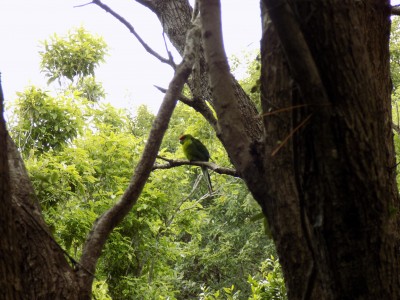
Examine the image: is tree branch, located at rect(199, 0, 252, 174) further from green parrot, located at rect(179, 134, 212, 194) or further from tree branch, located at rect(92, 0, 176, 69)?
green parrot, located at rect(179, 134, 212, 194)

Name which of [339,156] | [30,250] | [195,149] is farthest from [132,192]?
[195,149]

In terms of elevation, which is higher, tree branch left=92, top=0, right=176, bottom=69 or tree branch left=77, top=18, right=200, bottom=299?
tree branch left=92, top=0, right=176, bottom=69

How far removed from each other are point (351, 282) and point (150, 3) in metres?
2.20

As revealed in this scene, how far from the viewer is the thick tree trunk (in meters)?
0.88

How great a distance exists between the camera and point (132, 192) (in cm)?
139

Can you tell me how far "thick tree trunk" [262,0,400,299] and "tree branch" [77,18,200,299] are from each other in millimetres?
516

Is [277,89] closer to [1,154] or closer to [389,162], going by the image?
[389,162]

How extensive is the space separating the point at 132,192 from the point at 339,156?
0.68 meters

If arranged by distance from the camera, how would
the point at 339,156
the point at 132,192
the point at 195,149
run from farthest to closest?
1. the point at 195,149
2. the point at 132,192
3. the point at 339,156

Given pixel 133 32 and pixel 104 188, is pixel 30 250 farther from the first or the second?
pixel 104 188

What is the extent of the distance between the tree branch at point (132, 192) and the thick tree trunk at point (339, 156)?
1.69 feet

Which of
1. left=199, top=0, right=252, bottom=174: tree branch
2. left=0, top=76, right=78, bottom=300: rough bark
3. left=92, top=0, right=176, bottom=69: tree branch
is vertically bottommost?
left=0, top=76, right=78, bottom=300: rough bark

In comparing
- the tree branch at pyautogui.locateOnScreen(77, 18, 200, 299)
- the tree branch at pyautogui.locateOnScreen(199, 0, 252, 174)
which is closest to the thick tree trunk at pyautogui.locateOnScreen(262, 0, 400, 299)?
the tree branch at pyautogui.locateOnScreen(199, 0, 252, 174)

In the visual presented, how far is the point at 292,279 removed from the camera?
106 centimetres
